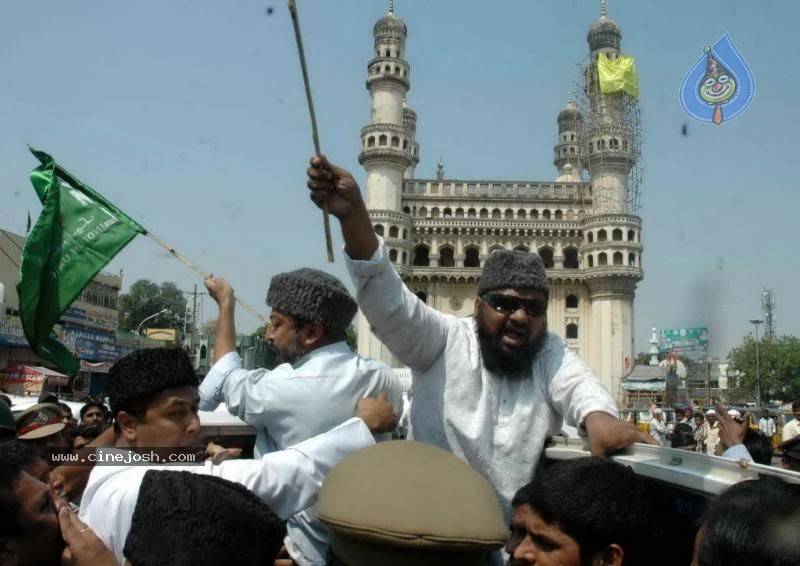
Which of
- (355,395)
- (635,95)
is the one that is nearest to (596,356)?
(635,95)

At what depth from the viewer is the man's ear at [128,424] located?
6.50 feet

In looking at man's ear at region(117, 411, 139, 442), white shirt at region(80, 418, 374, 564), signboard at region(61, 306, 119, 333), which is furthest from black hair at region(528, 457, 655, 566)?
signboard at region(61, 306, 119, 333)

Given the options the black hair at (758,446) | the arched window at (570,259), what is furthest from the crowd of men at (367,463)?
the arched window at (570,259)

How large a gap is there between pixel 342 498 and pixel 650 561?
903 millimetres

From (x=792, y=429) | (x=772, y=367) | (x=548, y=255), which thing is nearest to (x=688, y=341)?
(x=772, y=367)

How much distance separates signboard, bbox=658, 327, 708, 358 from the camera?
5269 cm

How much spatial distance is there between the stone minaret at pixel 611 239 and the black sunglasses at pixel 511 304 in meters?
40.9

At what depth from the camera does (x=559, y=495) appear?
→ 176 centimetres

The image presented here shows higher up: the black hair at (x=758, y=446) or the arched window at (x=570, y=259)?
the arched window at (x=570, y=259)

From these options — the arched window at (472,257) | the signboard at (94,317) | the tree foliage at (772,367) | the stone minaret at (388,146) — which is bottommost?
the tree foliage at (772,367)

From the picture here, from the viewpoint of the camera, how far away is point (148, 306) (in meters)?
69.8

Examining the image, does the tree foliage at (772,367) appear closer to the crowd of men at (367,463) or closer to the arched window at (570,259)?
the arched window at (570,259)

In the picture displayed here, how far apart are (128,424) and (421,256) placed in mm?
45727

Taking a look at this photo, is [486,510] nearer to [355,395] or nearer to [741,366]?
[355,395]
